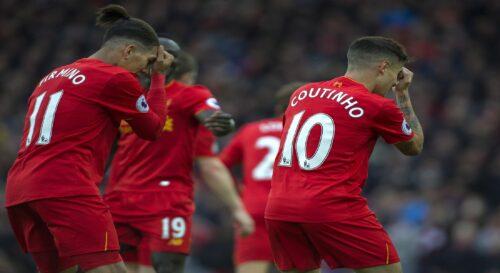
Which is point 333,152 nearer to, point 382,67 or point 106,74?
point 382,67

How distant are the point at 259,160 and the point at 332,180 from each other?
331cm

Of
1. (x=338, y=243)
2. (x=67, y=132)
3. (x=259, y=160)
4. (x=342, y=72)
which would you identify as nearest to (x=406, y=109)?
(x=338, y=243)

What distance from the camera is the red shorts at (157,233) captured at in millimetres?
7859

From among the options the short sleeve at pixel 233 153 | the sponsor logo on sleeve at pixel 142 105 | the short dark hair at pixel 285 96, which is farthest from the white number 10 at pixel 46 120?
the short sleeve at pixel 233 153

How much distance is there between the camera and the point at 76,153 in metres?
6.30

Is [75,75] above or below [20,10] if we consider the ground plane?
below

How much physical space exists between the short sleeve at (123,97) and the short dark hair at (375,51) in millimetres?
1483

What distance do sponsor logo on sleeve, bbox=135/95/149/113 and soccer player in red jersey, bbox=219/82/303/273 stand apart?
9.23 ft

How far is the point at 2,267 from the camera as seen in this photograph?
12320 mm

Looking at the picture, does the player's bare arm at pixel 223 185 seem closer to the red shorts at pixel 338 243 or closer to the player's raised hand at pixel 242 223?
the player's raised hand at pixel 242 223

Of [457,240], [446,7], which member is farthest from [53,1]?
[457,240]

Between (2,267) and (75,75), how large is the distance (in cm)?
655

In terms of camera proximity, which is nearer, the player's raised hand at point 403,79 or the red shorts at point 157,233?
the player's raised hand at point 403,79

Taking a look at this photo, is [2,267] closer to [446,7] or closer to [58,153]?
[58,153]
